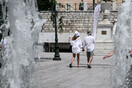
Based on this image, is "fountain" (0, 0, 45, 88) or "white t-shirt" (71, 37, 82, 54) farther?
"white t-shirt" (71, 37, 82, 54)

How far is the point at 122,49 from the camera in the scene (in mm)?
10312

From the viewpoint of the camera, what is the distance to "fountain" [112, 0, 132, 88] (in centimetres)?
999

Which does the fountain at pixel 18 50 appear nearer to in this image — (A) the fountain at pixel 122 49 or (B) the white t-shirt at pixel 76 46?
(A) the fountain at pixel 122 49

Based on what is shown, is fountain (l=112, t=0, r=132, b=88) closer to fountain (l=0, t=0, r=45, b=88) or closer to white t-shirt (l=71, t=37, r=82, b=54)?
fountain (l=0, t=0, r=45, b=88)

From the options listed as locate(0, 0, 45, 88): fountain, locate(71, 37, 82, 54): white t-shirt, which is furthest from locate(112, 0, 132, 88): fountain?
locate(71, 37, 82, 54): white t-shirt

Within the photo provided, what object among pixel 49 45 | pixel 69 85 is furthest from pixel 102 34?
pixel 69 85

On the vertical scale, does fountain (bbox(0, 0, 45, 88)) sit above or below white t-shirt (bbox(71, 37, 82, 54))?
above

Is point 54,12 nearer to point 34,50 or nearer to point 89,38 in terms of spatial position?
point 89,38

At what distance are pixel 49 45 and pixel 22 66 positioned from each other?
87.1ft

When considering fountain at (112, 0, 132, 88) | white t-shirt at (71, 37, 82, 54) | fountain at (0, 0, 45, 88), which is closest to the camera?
fountain at (0, 0, 45, 88)

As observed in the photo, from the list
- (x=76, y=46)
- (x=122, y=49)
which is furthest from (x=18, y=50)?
(x=76, y=46)

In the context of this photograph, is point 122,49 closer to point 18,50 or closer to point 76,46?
point 18,50

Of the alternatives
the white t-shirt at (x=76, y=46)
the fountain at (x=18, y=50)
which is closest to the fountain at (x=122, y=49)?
the fountain at (x=18, y=50)

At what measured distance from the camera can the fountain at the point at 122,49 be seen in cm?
999
